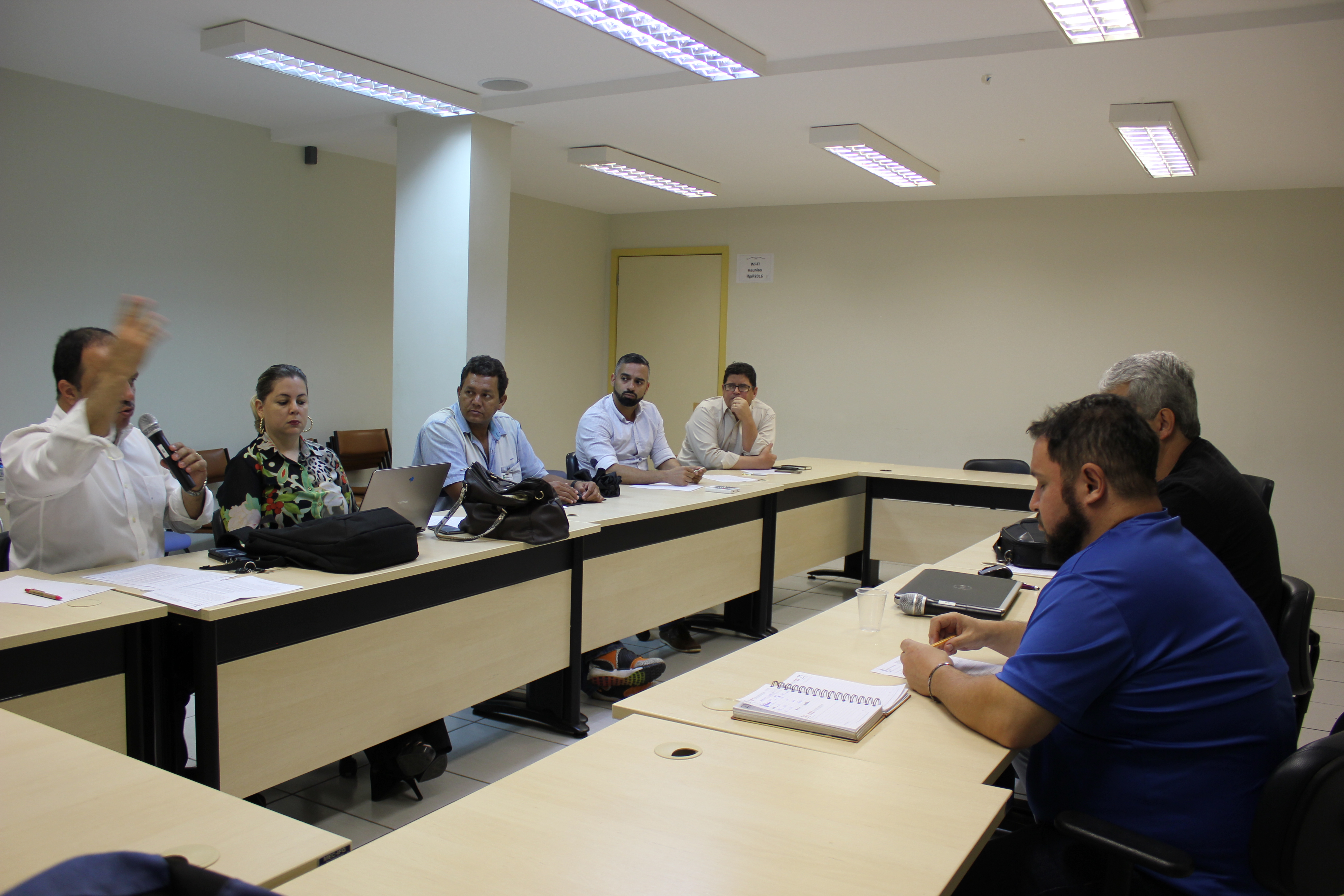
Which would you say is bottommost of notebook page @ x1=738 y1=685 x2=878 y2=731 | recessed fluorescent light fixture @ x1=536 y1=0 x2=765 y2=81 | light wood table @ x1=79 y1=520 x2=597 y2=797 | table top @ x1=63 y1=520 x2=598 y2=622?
light wood table @ x1=79 y1=520 x2=597 y2=797

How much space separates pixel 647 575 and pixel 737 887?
283 cm

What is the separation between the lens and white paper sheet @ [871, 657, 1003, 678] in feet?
6.23

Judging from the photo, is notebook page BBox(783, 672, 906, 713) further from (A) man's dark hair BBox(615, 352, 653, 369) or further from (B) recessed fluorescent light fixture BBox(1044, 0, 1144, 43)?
(A) man's dark hair BBox(615, 352, 653, 369)

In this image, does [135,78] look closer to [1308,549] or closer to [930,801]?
[930,801]

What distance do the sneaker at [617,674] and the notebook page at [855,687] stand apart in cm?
191

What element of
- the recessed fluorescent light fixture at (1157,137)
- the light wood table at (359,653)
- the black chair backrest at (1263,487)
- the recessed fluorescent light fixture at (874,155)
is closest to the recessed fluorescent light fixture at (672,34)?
the recessed fluorescent light fixture at (874,155)

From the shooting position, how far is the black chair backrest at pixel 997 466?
6.11 meters

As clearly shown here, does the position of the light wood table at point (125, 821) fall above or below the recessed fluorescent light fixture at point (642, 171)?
below

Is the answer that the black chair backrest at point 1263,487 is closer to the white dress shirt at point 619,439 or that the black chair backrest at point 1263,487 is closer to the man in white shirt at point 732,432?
the man in white shirt at point 732,432

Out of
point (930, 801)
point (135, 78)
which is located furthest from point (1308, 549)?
point (135, 78)

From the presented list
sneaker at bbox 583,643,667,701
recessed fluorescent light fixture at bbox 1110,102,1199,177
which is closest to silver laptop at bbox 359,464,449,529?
sneaker at bbox 583,643,667,701

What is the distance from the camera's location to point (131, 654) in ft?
6.95

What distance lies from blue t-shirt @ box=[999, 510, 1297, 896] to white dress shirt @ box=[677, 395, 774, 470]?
4.13 m

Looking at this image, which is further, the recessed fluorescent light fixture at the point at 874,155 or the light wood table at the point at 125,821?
the recessed fluorescent light fixture at the point at 874,155
